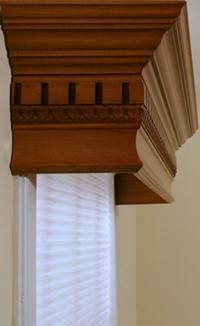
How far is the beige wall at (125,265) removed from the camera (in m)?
2.25

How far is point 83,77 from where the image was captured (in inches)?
Answer: 31.1

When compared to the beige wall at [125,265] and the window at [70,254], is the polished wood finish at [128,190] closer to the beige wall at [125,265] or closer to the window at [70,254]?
the window at [70,254]

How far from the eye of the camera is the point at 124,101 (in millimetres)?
782

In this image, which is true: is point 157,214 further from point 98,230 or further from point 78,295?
point 78,295

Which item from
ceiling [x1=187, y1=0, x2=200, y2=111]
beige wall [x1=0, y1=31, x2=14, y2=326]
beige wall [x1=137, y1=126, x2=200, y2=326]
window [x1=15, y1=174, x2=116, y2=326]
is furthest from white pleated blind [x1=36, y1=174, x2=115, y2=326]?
beige wall [x1=137, y1=126, x2=200, y2=326]

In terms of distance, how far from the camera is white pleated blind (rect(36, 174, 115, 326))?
1.10 metres

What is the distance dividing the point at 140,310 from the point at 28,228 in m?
2.35

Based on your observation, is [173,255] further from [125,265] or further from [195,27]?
[195,27]

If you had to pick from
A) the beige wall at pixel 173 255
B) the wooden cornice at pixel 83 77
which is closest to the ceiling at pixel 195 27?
the beige wall at pixel 173 255

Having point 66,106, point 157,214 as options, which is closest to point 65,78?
point 66,106

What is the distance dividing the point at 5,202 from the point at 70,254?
0.59 m

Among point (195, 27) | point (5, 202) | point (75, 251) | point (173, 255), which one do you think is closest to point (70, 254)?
point (75, 251)

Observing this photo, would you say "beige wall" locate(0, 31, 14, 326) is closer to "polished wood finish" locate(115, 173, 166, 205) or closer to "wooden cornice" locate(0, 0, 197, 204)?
"wooden cornice" locate(0, 0, 197, 204)

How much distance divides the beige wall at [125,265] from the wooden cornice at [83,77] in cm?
A: 137
